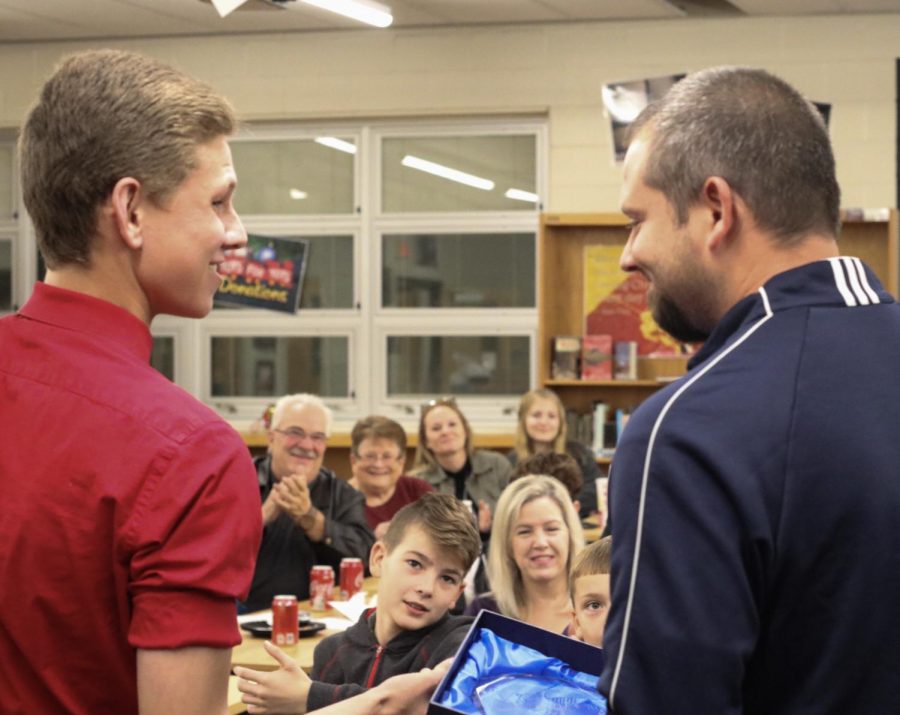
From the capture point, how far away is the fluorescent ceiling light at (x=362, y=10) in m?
Result: 6.62

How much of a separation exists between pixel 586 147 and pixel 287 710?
5765mm

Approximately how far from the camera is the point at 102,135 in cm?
106

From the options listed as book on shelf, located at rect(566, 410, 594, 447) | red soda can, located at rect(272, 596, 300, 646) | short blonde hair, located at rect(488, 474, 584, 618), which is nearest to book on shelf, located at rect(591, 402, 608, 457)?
book on shelf, located at rect(566, 410, 594, 447)

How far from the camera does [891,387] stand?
1085 mm

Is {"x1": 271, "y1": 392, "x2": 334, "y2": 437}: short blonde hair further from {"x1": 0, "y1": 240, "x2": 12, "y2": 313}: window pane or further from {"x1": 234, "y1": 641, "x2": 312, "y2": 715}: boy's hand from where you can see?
{"x1": 0, "y1": 240, "x2": 12, "y2": 313}: window pane

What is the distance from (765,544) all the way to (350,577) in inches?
135

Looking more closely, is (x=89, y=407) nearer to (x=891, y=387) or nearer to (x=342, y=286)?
(x=891, y=387)

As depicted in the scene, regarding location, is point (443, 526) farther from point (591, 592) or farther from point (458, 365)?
point (458, 365)

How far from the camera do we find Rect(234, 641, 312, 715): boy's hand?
2326mm

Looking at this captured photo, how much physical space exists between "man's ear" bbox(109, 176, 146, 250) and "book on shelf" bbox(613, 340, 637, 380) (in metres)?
6.46

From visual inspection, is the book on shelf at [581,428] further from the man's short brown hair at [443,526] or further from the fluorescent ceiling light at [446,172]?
the man's short brown hair at [443,526]

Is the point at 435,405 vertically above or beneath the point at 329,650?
above

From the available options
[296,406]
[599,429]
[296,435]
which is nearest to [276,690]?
[296,435]

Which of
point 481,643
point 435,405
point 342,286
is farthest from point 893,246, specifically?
point 481,643
